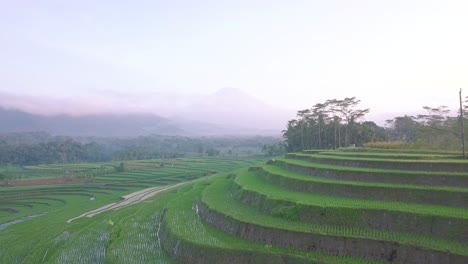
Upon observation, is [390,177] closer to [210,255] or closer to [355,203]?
[355,203]

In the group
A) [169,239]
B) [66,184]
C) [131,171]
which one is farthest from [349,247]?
[131,171]

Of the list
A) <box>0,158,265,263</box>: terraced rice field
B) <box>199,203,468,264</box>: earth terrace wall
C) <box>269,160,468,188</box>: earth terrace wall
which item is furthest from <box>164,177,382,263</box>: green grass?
<box>269,160,468,188</box>: earth terrace wall

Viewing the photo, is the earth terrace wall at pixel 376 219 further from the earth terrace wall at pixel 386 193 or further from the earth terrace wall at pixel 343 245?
the earth terrace wall at pixel 386 193

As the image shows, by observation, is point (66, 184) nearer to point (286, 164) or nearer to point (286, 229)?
point (286, 164)

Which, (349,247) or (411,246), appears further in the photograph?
(349,247)

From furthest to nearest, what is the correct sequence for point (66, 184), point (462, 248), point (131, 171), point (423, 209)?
point (131, 171), point (66, 184), point (423, 209), point (462, 248)

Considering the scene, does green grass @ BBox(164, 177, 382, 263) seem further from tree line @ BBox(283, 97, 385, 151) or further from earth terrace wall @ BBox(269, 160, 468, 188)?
tree line @ BBox(283, 97, 385, 151)
